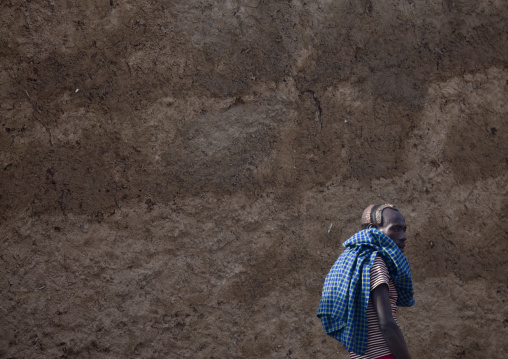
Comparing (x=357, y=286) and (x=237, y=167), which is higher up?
(x=237, y=167)

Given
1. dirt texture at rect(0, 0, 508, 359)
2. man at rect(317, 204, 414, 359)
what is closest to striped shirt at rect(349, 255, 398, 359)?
man at rect(317, 204, 414, 359)

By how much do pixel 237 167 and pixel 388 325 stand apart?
1372 millimetres

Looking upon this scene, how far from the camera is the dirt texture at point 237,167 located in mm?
2764

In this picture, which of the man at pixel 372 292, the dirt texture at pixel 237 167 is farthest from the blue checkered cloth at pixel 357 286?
the dirt texture at pixel 237 167

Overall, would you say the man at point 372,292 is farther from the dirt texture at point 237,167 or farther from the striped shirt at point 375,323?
the dirt texture at point 237,167

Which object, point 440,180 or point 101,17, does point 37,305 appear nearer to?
point 101,17

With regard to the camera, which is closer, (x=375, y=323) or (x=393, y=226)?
Answer: (x=375, y=323)

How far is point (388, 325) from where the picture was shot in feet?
6.56

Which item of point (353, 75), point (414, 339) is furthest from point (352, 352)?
point (353, 75)

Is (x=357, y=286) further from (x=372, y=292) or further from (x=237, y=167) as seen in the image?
(x=237, y=167)

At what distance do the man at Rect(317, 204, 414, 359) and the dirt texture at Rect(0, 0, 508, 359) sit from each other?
87 cm

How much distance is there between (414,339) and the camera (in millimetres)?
3199

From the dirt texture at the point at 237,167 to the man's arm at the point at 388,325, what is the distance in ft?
3.38

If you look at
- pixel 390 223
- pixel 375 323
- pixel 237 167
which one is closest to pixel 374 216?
pixel 390 223
